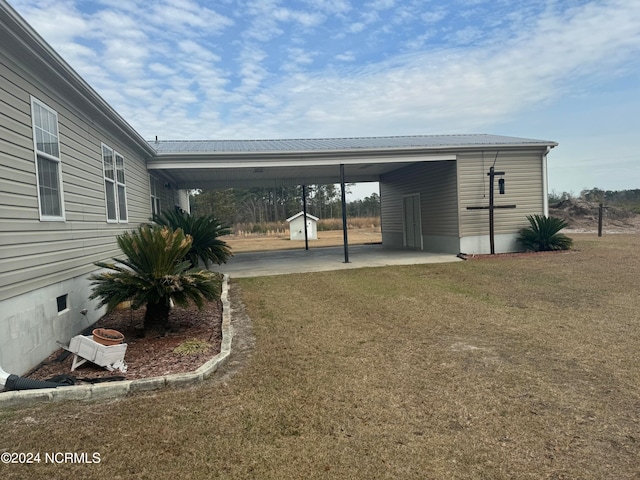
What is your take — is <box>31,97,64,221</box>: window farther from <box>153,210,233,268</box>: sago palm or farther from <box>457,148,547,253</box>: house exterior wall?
<box>457,148,547,253</box>: house exterior wall

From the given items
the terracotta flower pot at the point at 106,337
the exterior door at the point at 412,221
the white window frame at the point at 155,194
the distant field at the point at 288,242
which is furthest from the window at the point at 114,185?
the distant field at the point at 288,242

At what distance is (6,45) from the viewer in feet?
13.7

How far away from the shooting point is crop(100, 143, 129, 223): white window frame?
24.4 feet

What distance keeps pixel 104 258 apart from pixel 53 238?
80.7 inches

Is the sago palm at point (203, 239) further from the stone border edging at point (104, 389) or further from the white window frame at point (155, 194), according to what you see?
the stone border edging at point (104, 389)

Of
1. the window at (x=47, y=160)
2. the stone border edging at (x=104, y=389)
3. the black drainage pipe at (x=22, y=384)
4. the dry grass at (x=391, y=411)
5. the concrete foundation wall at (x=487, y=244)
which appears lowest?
the dry grass at (x=391, y=411)

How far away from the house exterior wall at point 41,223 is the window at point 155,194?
5.16m

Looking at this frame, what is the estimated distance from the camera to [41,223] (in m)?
4.73

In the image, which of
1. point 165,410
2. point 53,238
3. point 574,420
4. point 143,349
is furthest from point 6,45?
point 574,420

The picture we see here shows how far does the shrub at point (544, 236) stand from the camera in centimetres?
1292

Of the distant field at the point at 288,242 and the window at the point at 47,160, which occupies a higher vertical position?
the window at the point at 47,160

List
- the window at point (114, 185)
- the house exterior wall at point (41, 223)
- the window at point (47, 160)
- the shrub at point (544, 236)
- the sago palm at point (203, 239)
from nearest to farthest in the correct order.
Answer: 1. the house exterior wall at point (41, 223)
2. the window at point (47, 160)
3. the window at point (114, 185)
4. the sago palm at point (203, 239)
5. the shrub at point (544, 236)

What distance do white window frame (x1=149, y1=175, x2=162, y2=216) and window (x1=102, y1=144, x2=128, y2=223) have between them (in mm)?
3306

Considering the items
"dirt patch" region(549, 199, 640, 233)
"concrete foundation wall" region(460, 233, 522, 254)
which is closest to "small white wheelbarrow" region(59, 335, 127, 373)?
"concrete foundation wall" region(460, 233, 522, 254)
